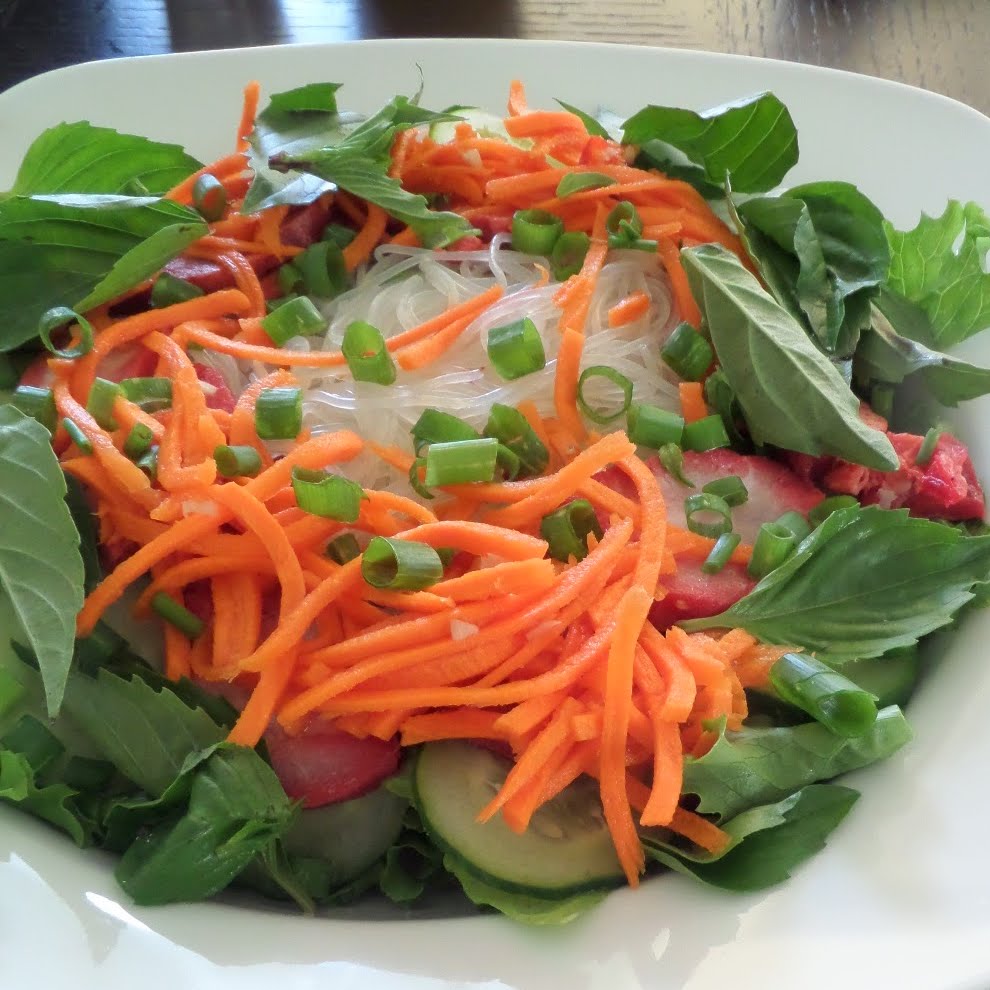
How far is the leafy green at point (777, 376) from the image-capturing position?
5.75 ft

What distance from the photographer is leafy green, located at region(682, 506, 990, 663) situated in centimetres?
158

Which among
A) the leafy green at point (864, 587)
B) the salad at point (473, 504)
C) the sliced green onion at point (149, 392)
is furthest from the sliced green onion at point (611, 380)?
the sliced green onion at point (149, 392)

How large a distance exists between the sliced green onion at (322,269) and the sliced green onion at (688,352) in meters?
0.72

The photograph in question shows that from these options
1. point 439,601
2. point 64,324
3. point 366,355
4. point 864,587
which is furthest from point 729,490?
point 64,324

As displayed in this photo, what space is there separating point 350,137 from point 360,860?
1.52m

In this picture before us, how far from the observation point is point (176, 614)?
158 cm

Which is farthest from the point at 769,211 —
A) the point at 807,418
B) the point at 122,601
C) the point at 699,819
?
the point at 122,601

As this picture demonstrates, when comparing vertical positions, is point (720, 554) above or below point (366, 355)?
below

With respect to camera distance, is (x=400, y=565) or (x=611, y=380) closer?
(x=400, y=565)

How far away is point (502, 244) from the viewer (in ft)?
6.95

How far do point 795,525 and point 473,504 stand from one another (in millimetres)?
588

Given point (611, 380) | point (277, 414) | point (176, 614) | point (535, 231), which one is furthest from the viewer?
point (535, 231)

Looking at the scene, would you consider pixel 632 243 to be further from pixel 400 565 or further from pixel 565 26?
pixel 565 26

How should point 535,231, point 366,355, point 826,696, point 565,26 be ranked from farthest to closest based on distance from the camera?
point 565,26
point 535,231
point 366,355
point 826,696
